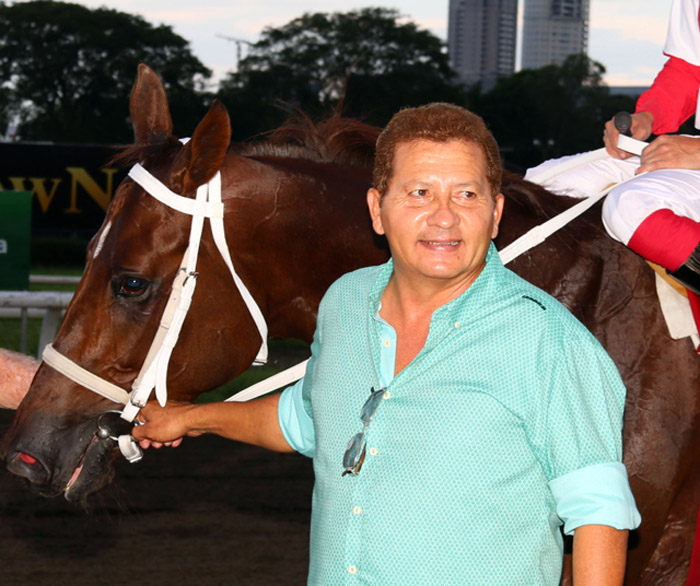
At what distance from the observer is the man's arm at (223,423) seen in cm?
211

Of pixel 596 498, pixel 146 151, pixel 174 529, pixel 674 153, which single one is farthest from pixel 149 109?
pixel 174 529

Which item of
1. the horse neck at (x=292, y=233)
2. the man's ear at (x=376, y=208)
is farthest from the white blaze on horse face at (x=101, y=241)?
the man's ear at (x=376, y=208)

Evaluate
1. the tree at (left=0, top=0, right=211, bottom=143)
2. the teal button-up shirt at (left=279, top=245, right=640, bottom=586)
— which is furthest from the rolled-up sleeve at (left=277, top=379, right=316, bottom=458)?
the tree at (left=0, top=0, right=211, bottom=143)

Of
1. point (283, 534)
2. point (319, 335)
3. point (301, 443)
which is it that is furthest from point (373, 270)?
point (283, 534)

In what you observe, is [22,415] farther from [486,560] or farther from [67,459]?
[486,560]

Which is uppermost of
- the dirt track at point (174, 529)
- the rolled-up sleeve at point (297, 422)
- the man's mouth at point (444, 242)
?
the man's mouth at point (444, 242)

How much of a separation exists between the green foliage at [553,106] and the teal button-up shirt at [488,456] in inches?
1896

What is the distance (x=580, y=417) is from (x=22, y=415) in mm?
1684

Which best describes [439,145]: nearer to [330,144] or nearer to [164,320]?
[164,320]

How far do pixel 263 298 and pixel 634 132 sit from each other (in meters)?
1.33

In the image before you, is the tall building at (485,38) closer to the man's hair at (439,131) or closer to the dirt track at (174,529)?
the dirt track at (174,529)

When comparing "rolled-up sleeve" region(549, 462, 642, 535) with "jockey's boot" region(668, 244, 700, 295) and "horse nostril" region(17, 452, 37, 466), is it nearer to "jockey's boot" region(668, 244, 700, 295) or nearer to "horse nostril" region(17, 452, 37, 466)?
"jockey's boot" region(668, 244, 700, 295)

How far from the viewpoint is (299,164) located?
301cm

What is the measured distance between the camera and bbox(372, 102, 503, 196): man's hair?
1.69 m
